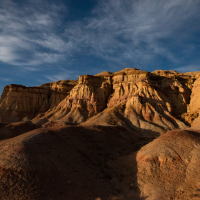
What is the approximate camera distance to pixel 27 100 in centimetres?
6234

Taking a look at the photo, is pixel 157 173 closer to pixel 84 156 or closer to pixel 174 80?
pixel 84 156

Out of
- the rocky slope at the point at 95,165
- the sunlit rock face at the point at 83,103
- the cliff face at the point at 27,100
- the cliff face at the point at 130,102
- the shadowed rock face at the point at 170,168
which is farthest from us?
the cliff face at the point at 27,100

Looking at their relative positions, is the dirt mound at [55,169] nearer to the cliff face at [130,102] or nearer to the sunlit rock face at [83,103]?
the cliff face at [130,102]

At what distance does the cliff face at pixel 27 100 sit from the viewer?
58.5 meters

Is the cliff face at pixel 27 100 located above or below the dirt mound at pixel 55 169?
above

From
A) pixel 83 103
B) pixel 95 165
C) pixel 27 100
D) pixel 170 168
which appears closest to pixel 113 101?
pixel 83 103

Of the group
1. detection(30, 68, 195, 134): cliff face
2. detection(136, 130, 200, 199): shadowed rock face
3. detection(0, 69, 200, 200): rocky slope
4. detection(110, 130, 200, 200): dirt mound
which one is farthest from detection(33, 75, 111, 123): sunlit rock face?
detection(136, 130, 200, 199): shadowed rock face

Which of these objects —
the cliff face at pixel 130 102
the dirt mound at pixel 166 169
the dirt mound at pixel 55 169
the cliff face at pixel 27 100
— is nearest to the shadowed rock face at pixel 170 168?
the dirt mound at pixel 166 169

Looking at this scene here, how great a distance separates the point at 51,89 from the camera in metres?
69.0


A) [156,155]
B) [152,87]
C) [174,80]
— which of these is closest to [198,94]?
[174,80]

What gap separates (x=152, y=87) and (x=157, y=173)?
119 ft

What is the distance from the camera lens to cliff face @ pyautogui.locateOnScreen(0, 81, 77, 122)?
5854 centimetres

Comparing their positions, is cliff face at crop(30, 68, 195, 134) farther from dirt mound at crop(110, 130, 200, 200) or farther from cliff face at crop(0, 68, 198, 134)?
dirt mound at crop(110, 130, 200, 200)

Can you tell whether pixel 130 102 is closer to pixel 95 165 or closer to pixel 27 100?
pixel 95 165
